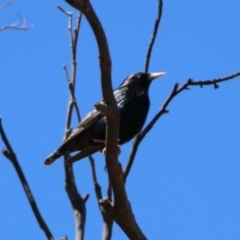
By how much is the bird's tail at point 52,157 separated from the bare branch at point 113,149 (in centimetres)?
183

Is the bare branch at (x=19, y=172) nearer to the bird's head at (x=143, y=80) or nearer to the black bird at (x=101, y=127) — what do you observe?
the black bird at (x=101, y=127)

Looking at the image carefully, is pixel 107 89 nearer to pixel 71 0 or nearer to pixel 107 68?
pixel 107 68

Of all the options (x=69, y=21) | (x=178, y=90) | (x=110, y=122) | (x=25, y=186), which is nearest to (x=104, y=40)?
(x=110, y=122)

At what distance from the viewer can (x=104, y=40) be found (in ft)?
12.7

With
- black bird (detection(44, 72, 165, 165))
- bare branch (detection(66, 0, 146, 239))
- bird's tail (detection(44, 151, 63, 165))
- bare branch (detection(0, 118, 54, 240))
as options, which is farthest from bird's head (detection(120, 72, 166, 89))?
bare branch (detection(66, 0, 146, 239))

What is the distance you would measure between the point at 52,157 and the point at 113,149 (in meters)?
2.02

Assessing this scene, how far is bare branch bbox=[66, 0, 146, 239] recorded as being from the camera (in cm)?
388

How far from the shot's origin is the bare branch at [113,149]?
12.7 ft

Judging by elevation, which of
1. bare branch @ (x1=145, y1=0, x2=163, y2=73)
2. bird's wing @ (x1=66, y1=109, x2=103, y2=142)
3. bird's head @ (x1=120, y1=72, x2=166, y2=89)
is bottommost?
bare branch @ (x1=145, y1=0, x2=163, y2=73)

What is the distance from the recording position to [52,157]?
6.30m

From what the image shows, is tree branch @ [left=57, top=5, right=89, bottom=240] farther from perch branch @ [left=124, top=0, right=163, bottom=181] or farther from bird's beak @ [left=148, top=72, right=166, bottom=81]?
bird's beak @ [left=148, top=72, right=166, bottom=81]

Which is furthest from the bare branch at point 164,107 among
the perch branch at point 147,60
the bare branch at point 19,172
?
the bare branch at point 19,172

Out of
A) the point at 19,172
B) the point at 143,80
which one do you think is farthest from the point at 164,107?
the point at 143,80

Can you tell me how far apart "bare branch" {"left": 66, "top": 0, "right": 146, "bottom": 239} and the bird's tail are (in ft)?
6.01
